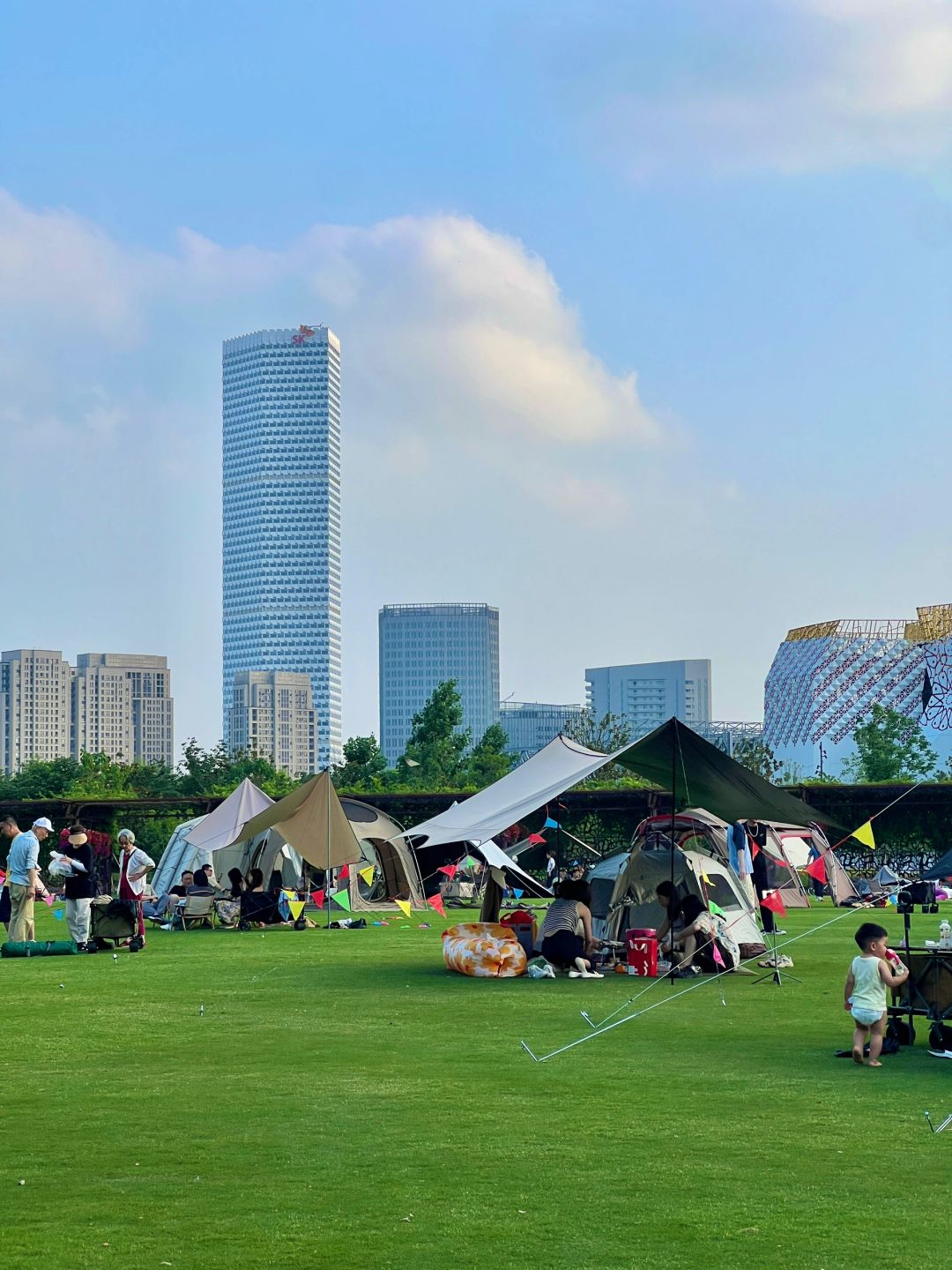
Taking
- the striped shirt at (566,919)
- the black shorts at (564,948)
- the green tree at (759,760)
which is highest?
the green tree at (759,760)

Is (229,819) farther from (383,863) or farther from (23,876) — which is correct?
(23,876)

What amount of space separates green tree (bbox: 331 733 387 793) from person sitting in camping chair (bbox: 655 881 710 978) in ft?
135

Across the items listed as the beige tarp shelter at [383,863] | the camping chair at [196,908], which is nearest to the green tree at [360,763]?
the beige tarp shelter at [383,863]

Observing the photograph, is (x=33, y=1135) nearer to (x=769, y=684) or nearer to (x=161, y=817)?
(x=161, y=817)

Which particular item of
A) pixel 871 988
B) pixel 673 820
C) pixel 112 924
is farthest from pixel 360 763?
pixel 871 988

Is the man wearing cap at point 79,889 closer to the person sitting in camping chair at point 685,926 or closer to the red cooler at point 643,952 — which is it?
the red cooler at point 643,952

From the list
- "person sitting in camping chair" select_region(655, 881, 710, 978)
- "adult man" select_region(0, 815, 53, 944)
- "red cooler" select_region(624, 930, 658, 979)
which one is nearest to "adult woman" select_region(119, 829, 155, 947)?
"adult man" select_region(0, 815, 53, 944)

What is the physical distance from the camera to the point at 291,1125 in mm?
8406

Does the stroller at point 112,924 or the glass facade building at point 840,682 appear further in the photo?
the glass facade building at point 840,682

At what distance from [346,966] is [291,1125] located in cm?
1009

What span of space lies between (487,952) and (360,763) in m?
46.5

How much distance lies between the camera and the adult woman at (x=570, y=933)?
17.2 m

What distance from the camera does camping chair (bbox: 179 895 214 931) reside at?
26.3 m

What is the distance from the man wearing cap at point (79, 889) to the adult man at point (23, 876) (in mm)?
412
